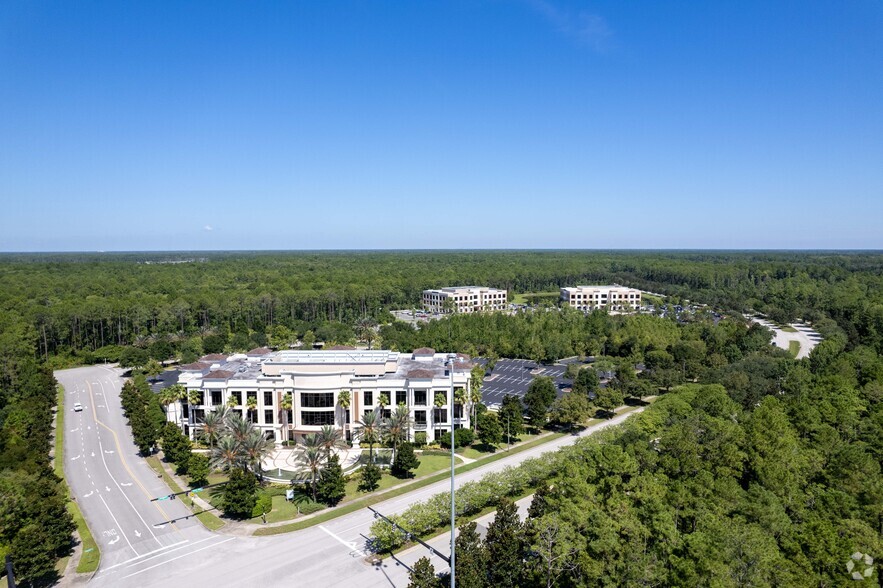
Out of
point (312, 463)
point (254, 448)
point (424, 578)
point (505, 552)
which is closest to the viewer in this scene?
point (424, 578)

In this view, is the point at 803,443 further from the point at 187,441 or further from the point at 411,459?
the point at 187,441

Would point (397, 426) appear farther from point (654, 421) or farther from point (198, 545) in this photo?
point (654, 421)

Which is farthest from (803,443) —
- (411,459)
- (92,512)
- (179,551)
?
(92,512)

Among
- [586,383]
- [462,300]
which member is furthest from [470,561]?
[462,300]

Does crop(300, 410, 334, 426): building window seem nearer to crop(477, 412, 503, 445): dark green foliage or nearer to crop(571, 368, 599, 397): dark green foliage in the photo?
crop(477, 412, 503, 445): dark green foliage

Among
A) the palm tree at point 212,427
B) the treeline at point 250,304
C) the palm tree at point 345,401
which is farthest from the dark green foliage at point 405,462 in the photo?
the treeline at point 250,304

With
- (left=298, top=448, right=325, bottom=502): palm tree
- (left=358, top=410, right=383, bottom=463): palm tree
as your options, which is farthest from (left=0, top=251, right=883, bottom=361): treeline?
(left=298, top=448, right=325, bottom=502): palm tree
